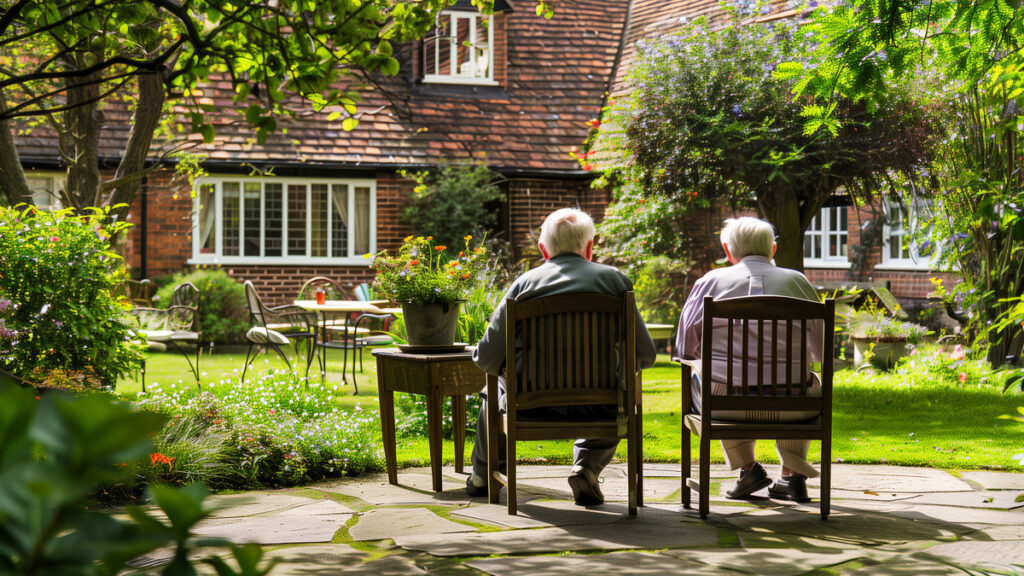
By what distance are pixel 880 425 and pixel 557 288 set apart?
408 cm

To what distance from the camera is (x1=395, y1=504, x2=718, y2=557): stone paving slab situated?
3.61 m

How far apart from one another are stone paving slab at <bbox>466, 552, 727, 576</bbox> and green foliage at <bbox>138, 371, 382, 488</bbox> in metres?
1.93

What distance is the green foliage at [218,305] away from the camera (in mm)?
13469

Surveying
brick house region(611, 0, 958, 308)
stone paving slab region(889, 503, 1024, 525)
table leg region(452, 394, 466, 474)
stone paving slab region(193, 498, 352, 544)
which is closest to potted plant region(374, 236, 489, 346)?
table leg region(452, 394, 466, 474)

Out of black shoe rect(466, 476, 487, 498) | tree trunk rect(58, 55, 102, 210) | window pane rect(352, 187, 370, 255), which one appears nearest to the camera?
black shoe rect(466, 476, 487, 498)

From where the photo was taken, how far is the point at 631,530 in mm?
3963

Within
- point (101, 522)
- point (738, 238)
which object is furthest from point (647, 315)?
point (101, 522)

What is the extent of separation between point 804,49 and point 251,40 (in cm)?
654

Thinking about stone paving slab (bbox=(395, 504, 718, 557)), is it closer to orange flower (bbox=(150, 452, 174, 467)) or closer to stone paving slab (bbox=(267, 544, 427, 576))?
stone paving slab (bbox=(267, 544, 427, 576))

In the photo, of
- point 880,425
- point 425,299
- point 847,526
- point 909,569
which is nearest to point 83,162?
point 425,299

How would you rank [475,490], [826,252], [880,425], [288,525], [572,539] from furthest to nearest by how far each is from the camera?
[826,252]
[880,425]
[475,490]
[288,525]
[572,539]

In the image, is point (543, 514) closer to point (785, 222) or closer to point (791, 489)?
point (791, 489)

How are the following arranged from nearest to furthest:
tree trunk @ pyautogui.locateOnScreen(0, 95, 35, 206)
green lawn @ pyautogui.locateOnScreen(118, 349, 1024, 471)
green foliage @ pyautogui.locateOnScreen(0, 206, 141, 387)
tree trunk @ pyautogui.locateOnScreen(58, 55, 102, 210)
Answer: green lawn @ pyautogui.locateOnScreen(118, 349, 1024, 471)
green foliage @ pyautogui.locateOnScreen(0, 206, 141, 387)
tree trunk @ pyautogui.locateOnScreen(0, 95, 35, 206)
tree trunk @ pyautogui.locateOnScreen(58, 55, 102, 210)

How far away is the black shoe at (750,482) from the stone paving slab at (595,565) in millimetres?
1272
